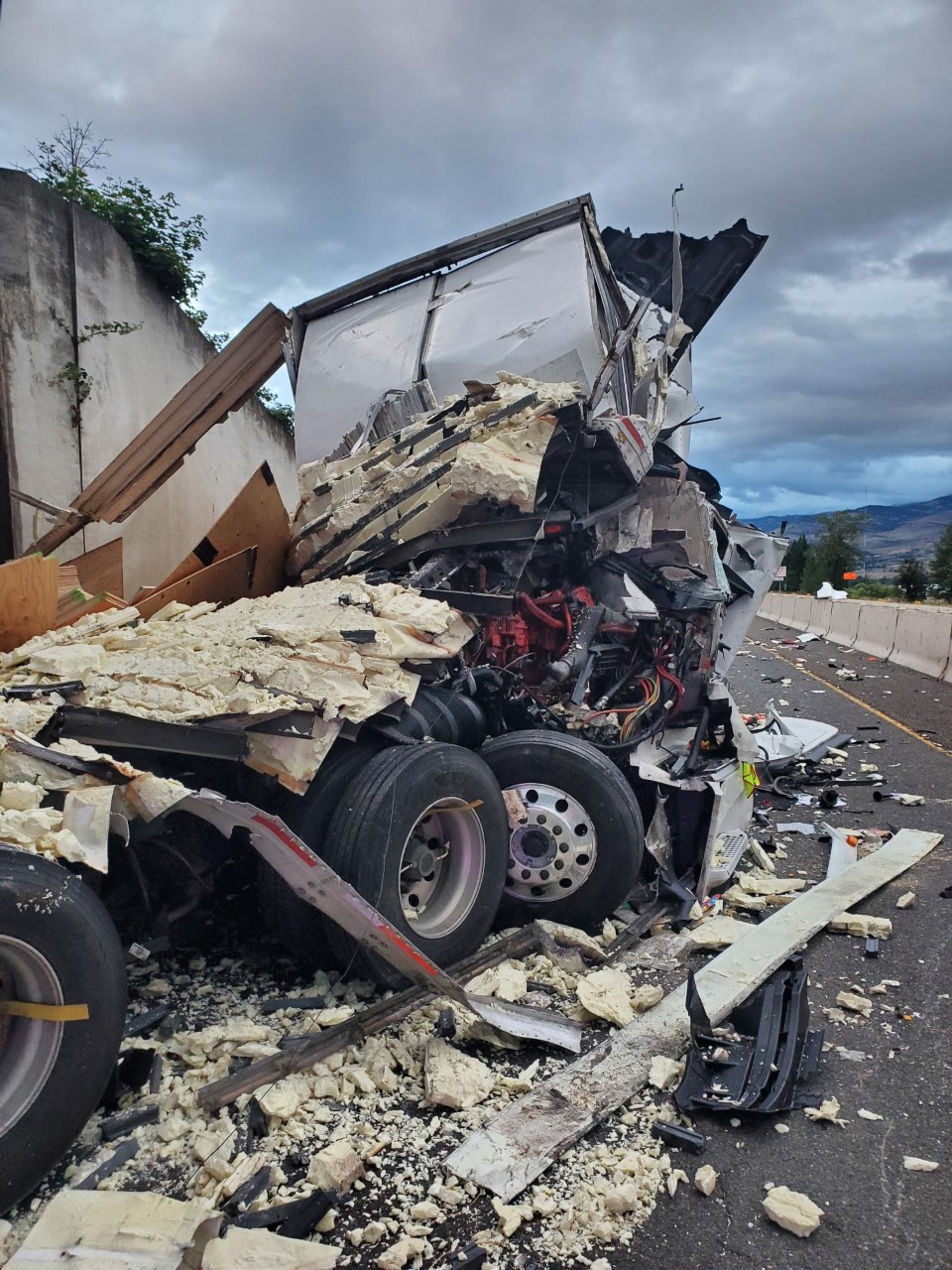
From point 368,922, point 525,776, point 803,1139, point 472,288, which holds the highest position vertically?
point 472,288

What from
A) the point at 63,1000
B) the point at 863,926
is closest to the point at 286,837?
the point at 63,1000

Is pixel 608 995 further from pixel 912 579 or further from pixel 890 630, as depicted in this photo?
pixel 912 579

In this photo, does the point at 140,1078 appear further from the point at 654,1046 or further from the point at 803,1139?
the point at 803,1139

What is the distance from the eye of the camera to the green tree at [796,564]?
5219cm

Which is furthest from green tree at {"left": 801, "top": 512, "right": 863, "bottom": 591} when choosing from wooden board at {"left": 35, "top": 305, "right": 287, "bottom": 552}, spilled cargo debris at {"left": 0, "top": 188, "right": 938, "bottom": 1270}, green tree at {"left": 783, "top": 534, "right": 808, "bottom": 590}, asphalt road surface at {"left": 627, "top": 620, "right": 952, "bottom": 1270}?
asphalt road surface at {"left": 627, "top": 620, "right": 952, "bottom": 1270}

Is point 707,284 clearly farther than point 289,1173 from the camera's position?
Yes

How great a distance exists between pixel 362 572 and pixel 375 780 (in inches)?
58.0

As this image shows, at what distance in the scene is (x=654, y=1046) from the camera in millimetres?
2908

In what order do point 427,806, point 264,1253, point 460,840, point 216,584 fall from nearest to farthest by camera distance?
point 264,1253 → point 427,806 → point 460,840 → point 216,584

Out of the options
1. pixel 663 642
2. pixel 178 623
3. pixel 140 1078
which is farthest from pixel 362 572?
pixel 140 1078

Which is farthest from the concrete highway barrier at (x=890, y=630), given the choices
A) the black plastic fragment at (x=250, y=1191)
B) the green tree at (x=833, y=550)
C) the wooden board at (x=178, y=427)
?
the green tree at (x=833, y=550)

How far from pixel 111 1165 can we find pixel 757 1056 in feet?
6.44

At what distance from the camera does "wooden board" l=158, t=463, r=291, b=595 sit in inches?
180

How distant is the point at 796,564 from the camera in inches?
2133
